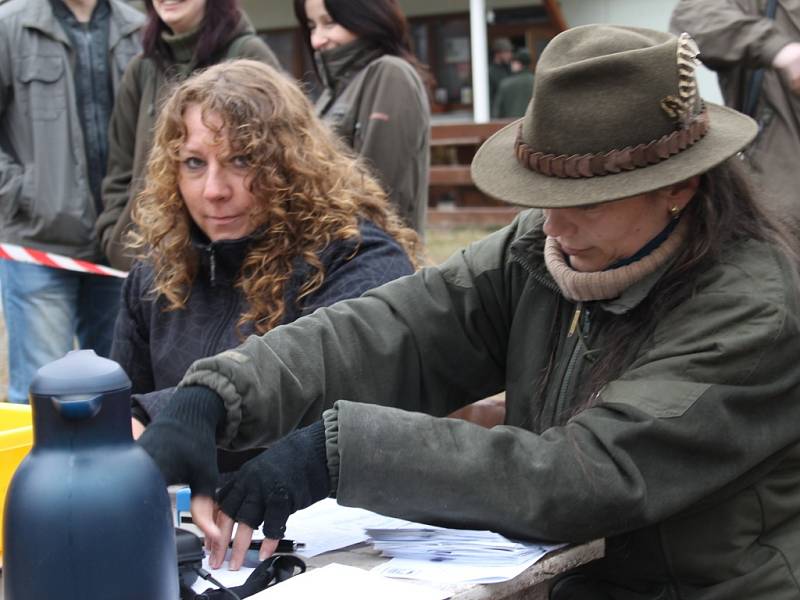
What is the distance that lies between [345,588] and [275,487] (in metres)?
0.18

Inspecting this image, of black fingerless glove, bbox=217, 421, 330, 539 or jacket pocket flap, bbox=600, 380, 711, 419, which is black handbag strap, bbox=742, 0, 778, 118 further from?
black fingerless glove, bbox=217, 421, 330, 539

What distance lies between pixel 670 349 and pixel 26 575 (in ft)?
3.43

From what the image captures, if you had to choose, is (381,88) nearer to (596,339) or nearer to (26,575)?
(596,339)

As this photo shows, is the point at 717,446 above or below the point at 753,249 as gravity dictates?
below

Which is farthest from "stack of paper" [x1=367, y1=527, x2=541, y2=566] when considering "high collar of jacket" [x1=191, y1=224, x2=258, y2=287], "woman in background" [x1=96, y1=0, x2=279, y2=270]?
"woman in background" [x1=96, y1=0, x2=279, y2=270]

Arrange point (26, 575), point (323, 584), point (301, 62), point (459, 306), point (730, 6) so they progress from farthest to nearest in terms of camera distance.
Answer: point (301, 62)
point (730, 6)
point (459, 306)
point (323, 584)
point (26, 575)

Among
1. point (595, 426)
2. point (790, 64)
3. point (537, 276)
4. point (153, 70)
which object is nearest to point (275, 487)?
point (595, 426)

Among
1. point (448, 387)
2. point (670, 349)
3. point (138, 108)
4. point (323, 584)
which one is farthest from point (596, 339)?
point (138, 108)

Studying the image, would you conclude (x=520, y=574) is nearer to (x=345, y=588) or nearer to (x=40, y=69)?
(x=345, y=588)

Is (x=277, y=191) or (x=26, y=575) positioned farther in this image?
(x=277, y=191)

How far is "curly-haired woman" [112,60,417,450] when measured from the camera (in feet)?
9.34

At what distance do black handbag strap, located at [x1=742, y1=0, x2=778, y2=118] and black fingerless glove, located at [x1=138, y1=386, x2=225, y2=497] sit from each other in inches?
93.8

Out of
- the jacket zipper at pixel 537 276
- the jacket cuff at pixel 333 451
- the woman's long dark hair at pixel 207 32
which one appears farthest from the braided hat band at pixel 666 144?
the woman's long dark hair at pixel 207 32

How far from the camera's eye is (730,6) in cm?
370
